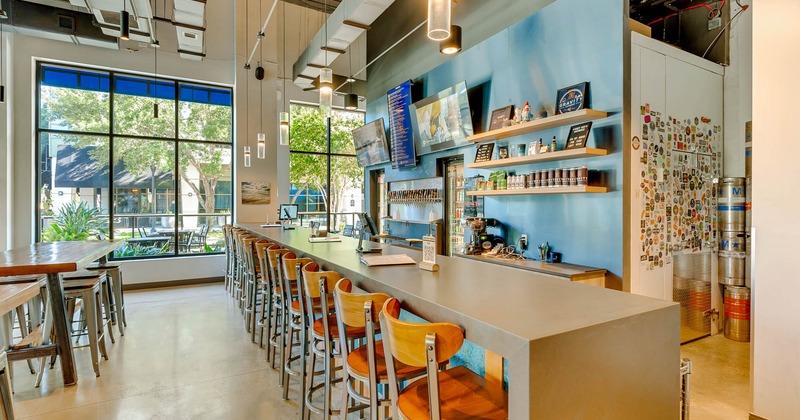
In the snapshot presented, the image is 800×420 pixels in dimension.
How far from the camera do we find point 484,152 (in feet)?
15.6

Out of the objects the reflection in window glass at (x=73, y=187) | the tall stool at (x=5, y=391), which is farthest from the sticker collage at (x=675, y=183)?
the reflection in window glass at (x=73, y=187)

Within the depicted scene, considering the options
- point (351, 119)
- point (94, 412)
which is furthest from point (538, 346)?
point (351, 119)

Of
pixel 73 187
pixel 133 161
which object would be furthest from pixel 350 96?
pixel 73 187

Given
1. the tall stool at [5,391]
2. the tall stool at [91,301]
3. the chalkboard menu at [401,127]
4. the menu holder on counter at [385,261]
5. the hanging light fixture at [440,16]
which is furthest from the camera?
the chalkboard menu at [401,127]

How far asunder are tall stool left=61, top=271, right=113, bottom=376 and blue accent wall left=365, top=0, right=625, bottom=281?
166 inches

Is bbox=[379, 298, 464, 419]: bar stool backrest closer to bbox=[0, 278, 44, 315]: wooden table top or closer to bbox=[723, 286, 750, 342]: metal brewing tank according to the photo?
bbox=[0, 278, 44, 315]: wooden table top

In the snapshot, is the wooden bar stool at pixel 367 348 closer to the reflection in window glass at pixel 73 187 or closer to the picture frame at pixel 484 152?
the picture frame at pixel 484 152

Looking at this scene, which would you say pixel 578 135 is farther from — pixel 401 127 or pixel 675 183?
pixel 401 127

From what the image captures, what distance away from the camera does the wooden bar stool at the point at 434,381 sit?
1282 mm

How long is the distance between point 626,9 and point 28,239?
8.76m

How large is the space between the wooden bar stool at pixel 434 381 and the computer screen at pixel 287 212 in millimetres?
5257

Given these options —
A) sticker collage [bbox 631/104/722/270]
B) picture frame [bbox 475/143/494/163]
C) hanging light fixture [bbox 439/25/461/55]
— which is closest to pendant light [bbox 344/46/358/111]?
picture frame [bbox 475/143/494/163]

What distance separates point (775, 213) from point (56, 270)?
15.9 ft

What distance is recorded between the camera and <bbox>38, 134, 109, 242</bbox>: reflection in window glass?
6402mm
